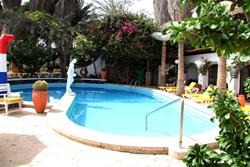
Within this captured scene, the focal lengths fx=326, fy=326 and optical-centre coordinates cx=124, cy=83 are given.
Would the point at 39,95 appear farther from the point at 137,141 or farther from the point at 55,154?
the point at 137,141

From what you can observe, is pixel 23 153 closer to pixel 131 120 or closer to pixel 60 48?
pixel 131 120

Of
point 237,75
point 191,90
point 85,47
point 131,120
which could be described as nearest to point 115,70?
point 85,47

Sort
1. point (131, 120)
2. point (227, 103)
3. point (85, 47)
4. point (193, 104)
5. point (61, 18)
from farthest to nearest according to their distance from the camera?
point (61, 18) → point (85, 47) → point (193, 104) → point (131, 120) → point (227, 103)

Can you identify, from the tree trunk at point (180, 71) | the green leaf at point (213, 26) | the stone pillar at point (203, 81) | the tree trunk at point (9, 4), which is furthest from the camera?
the tree trunk at point (9, 4)

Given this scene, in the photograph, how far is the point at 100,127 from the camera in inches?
423

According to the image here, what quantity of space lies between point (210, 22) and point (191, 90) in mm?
16735

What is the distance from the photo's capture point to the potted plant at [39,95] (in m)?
10.8

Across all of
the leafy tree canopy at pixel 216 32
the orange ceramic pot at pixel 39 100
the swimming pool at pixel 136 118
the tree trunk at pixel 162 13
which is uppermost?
the tree trunk at pixel 162 13

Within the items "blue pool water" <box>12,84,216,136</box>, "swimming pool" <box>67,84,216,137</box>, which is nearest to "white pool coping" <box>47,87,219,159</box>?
"swimming pool" <box>67,84,216,137</box>

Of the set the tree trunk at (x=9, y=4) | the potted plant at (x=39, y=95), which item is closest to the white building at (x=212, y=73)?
the potted plant at (x=39, y=95)

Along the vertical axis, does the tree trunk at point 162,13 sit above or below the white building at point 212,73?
above

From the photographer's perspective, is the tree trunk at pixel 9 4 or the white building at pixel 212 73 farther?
the tree trunk at pixel 9 4

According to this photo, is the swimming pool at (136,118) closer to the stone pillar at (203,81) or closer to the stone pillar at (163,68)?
the stone pillar at (203,81)

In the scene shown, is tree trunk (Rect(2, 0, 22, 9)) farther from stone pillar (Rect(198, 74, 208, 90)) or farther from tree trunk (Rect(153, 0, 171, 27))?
stone pillar (Rect(198, 74, 208, 90))
